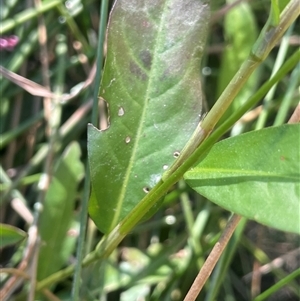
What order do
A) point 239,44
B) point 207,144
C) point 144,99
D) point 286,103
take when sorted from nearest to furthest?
1. point 207,144
2. point 144,99
3. point 286,103
4. point 239,44

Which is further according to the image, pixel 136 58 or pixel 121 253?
pixel 121 253

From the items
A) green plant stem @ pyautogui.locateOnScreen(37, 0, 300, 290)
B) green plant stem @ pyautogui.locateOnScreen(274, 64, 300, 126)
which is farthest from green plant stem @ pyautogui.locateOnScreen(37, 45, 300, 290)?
green plant stem @ pyautogui.locateOnScreen(274, 64, 300, 126)

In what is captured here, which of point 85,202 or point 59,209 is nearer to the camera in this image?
point 85,202

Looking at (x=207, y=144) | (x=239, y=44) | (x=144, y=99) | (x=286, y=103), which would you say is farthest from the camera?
(x=239, y=44)

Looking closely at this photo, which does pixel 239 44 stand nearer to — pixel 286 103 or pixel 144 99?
pixel 286 103

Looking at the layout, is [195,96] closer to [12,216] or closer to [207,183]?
[207,183]

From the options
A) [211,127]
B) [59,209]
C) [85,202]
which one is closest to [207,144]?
[211,127]

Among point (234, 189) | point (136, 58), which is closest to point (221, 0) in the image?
point (136, 58)
